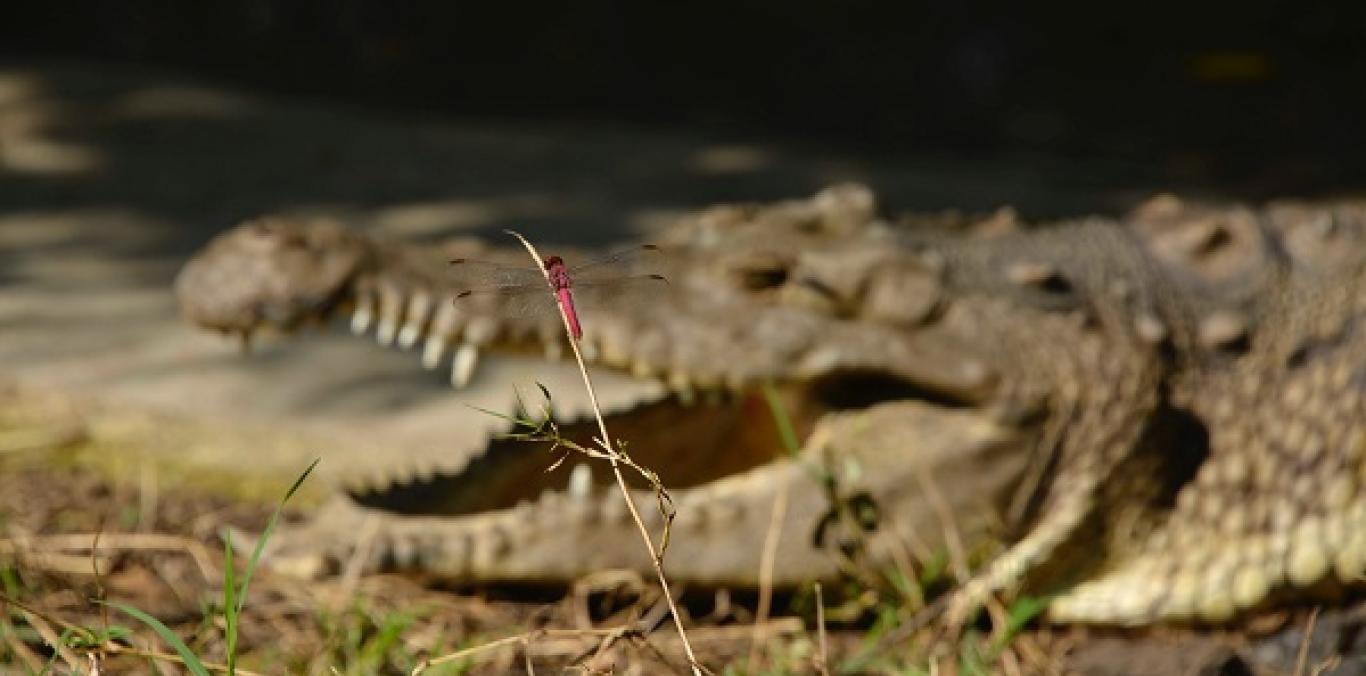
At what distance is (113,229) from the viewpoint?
5.51m

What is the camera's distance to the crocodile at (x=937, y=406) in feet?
9.45

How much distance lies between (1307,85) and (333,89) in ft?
14.4

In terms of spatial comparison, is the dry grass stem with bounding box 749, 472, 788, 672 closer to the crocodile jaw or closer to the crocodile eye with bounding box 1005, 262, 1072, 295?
the crocodile jaw

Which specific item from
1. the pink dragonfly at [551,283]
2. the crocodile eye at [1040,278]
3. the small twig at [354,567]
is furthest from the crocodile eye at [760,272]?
the small twig at [354,567]

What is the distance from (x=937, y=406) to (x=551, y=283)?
1273mm

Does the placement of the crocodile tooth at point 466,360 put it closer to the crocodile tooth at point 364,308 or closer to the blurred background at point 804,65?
the crocodile tooth at point 364,308

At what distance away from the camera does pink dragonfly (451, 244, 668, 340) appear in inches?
71.7

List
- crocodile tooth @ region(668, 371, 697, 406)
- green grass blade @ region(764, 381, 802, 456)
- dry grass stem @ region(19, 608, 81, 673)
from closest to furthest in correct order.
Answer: dry grass stem @ region(19, 608, 81, 673), green grass blade @ region(764, 381, 802, 456), crocodile tooth @ region(668, 371, 697, 406)

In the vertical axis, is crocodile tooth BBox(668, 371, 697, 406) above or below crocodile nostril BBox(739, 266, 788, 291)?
below

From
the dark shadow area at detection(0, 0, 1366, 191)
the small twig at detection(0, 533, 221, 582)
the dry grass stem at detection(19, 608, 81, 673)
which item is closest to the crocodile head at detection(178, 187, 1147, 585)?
the small twig at detection(0, 533, 221, 582)

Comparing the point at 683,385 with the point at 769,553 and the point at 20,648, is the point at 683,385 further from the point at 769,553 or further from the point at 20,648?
the point at 20,648

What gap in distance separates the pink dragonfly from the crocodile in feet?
0.12

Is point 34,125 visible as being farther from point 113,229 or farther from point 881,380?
point 881,380

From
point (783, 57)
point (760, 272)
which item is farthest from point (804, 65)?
point (760, 272)
